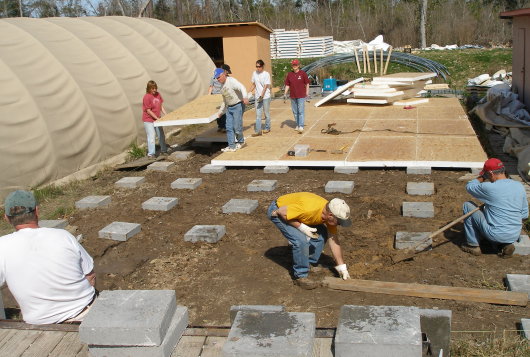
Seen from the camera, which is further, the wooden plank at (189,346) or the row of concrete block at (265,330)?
the wooden plank at (189,346)

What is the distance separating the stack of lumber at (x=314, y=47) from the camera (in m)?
31.7

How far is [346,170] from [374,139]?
6.89 feet

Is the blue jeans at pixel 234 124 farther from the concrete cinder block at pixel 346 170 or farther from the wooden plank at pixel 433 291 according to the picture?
the wooden plank at pixel 433 291

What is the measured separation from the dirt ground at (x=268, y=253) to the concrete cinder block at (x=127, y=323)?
1.74 metres

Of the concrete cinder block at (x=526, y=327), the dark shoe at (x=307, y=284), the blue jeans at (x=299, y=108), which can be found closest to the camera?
the concrete cinder block at (x=526, y=327)

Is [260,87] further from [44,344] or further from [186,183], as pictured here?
[44,344]

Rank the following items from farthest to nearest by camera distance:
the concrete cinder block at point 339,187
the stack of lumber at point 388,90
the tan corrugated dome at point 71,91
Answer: the stack of lumber at point 388,90 → the tan corrugated dome at point 71,91 → the concrete cinder block at point 339,187

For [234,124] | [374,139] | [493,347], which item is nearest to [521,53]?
[374,139]

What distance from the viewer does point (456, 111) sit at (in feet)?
48.2

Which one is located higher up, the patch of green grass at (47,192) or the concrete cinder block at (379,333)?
the concrete cinder block at (379,333)

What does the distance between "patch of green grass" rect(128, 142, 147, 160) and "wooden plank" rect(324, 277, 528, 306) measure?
7.57 metres

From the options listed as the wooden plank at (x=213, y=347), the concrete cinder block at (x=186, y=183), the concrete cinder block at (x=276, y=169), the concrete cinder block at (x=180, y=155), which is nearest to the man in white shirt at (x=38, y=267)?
the wooden plank at (x=213, y=347)

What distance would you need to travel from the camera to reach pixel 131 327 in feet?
10.8

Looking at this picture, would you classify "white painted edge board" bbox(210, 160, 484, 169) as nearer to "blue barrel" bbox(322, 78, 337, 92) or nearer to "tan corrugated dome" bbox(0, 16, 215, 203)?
"tan corrugated dome" bbox(0, 16, 215, 203)
